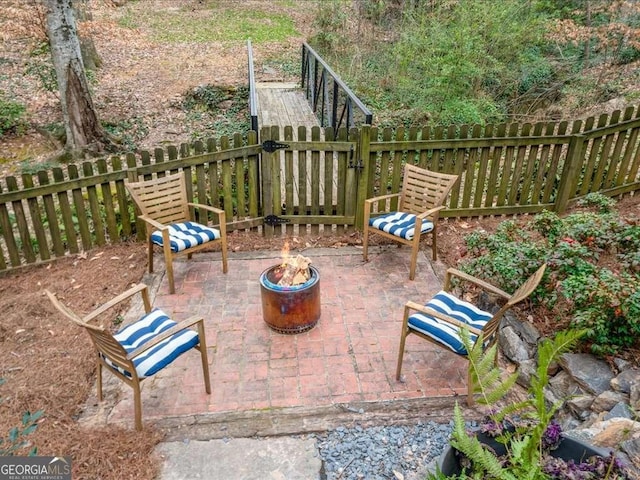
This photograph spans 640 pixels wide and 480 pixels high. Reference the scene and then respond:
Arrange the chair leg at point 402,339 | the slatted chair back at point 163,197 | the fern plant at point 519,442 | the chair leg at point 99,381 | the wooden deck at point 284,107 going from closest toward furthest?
the fern plant at point 519,442 < the chair leg at point 99,381 < the chair leg at point 402,339 < the slatted chair back at point 163,197 < the wooden deck at point 284,107

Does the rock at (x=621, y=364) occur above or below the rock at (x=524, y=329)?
above

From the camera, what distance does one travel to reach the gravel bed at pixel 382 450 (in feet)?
9.59

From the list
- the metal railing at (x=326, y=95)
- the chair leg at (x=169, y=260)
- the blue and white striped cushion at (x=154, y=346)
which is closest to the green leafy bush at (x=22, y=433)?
the blue and white striped cushion at (x=154, y=346)

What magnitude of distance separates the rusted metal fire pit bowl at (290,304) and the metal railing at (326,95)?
3.08m

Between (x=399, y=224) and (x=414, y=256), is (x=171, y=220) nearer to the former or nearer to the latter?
(x=399, y=224)

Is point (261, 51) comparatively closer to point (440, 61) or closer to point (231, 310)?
point (440, 61)

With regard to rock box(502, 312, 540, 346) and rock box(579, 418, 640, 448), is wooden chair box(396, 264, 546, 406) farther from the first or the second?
rock box(579, 418, 640, 448)

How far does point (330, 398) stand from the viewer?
3.50 meters

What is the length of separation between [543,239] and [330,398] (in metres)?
2.82

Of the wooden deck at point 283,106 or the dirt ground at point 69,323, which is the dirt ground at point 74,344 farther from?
the wooden deck at point 283,106

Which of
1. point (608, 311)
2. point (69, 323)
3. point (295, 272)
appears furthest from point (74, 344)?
point (608, 311)

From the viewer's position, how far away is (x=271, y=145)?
5.33m

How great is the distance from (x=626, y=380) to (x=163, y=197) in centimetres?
432

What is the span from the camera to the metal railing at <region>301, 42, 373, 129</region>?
728cm
